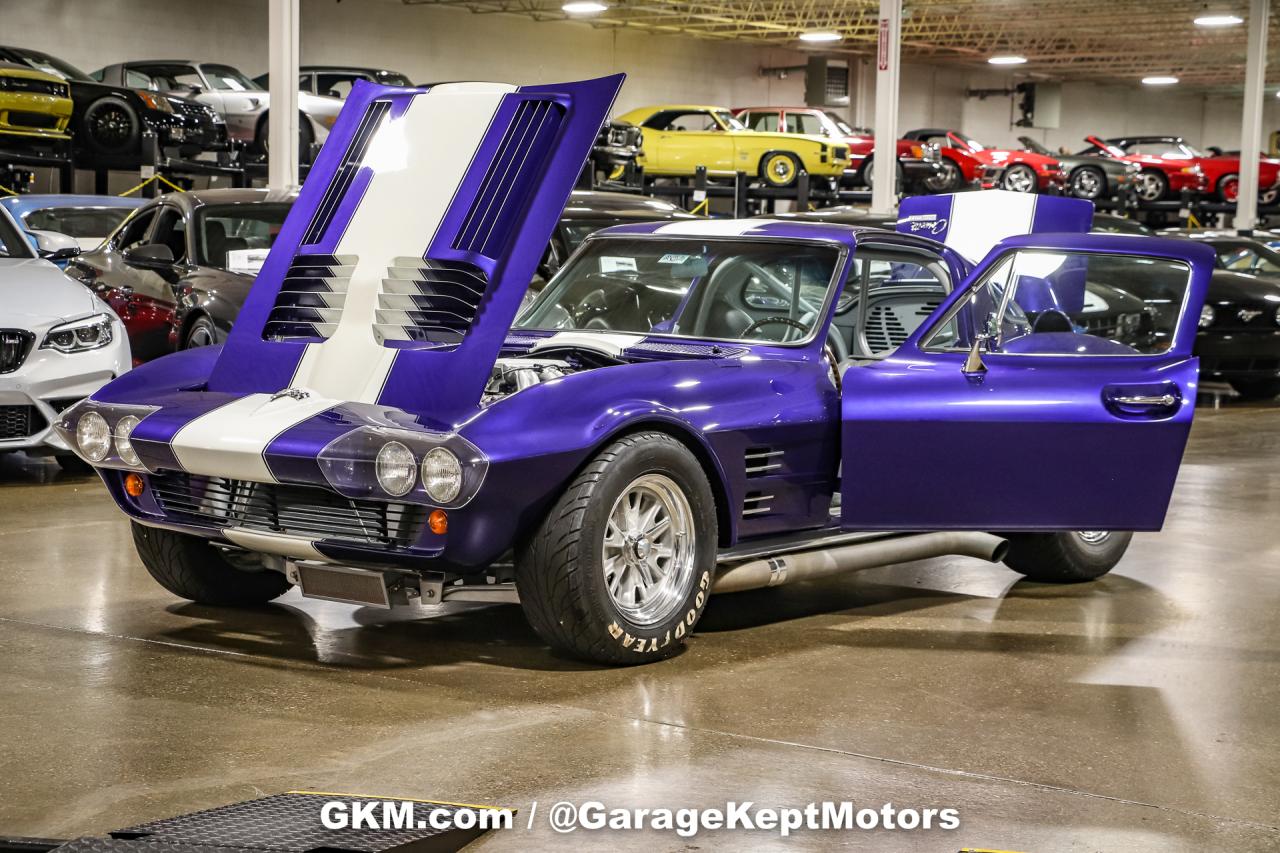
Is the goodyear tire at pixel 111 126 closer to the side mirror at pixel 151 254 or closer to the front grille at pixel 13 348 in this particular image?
the side mirror at pixel 151 254

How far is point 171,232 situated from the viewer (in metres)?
11.1

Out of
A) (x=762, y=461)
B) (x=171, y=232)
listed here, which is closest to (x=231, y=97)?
(x=171, y=232)

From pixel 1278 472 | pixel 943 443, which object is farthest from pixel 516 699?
pixel 1278 472

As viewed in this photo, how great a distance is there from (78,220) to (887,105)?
9.27m

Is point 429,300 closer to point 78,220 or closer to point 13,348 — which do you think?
point 13,348

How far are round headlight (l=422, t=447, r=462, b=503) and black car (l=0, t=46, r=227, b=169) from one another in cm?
1543

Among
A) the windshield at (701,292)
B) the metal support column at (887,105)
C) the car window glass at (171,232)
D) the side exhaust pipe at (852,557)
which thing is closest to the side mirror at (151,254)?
the car window glass at (171,232)

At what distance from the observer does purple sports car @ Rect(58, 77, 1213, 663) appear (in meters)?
4.82

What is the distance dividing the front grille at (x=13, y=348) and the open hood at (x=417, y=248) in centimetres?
319

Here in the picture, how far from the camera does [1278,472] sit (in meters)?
10.0

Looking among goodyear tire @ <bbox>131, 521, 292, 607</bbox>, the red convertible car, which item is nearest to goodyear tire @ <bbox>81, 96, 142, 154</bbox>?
the red convertible car

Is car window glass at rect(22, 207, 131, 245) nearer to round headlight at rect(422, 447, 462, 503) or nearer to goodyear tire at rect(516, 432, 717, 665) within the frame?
goodyear tire at rect(516, 432, 717, 665)

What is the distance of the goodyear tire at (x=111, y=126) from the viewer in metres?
19.3

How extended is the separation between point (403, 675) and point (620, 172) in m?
19.2
